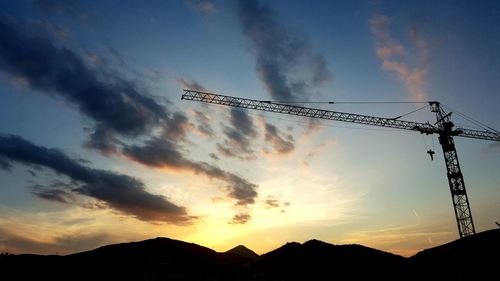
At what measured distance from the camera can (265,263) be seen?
58688 millimetres

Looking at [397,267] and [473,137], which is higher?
[473,137]

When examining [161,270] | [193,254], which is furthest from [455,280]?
[193,254]

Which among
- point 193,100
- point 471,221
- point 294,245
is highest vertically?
point 193,100

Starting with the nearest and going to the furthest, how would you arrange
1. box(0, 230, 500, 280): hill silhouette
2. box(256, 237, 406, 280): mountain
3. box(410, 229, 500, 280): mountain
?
box(410, 229, 500, 280): mountain → box(0, 230, 500, 280): hill silhouette → box(256, 237, 406, 280): mountain

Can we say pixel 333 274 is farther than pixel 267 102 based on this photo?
No

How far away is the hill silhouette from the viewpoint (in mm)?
39406

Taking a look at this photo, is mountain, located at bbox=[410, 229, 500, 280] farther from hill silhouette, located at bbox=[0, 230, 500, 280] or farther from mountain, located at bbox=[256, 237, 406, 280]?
mountain, located at bbox=[256, 237, 406, 280]

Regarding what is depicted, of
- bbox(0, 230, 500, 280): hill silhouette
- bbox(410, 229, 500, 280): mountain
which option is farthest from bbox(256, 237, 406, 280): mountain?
bbox(410, 229, 500, 280): mountain

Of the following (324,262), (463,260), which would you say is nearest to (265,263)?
(324,262)

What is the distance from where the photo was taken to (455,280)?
3544 cm

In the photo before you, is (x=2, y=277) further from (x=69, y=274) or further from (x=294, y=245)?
(x=294, y=245)

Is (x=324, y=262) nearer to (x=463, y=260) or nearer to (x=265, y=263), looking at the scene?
(x=265, y=263)

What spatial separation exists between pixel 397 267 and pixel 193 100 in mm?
40711

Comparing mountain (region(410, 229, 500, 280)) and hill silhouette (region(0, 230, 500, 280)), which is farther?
hill silhouette (region(0, 230, 500, 280))
